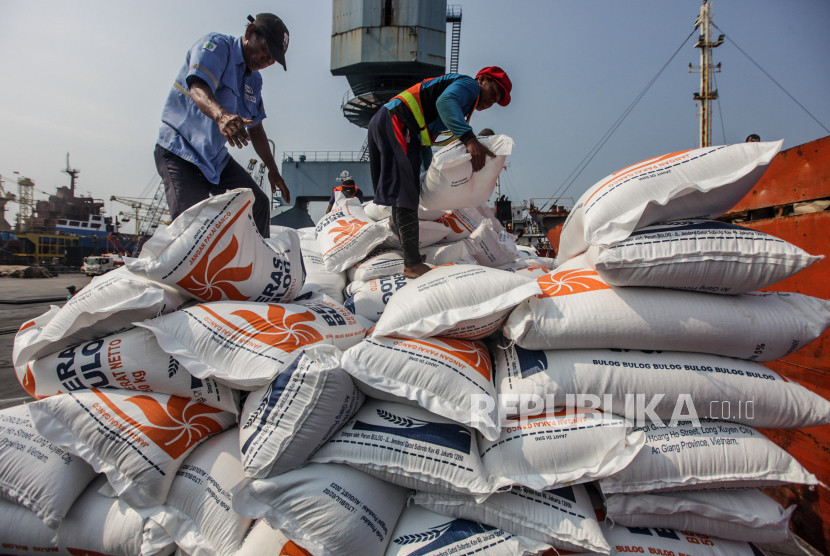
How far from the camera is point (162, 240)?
131 cm

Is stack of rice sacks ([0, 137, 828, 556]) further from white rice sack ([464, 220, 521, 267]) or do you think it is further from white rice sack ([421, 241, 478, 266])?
white rice sack ([464, 220, 521, 267])

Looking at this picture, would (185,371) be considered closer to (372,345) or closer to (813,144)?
(372,345)

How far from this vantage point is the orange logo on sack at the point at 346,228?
7.64 feet

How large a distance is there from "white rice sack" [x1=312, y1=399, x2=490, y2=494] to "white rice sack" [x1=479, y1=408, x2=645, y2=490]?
7 cm

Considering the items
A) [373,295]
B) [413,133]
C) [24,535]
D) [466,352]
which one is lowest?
[24,535]

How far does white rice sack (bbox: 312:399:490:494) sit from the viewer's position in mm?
1049

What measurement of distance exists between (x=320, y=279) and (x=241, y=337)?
3.38 ft

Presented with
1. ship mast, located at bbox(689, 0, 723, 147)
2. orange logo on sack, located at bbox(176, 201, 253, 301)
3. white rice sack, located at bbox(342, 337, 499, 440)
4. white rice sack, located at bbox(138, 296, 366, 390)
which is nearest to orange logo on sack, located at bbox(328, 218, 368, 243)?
orange logo on sack, located at bbox(176, 201, 253, 301)

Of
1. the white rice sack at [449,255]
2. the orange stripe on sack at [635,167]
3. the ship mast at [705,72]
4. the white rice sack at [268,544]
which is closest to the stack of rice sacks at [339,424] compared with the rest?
the white rice sack at [268,544]

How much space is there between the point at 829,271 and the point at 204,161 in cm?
269

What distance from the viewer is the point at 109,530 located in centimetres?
112

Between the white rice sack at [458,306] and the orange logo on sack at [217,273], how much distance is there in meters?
0.58

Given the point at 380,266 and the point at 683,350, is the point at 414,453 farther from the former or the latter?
the point at 380,266

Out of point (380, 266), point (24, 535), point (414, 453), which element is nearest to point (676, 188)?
point (414, 453)
